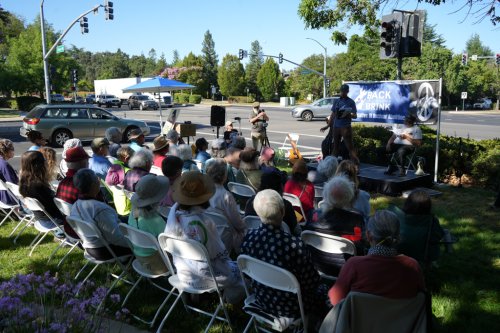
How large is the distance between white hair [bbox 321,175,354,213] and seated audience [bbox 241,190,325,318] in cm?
77

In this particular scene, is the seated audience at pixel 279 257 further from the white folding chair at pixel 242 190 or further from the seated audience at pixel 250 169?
the seated audience at pixel 250 169

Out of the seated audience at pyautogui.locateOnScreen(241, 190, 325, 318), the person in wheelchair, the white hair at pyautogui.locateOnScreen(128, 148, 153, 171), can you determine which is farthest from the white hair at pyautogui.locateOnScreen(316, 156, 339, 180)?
the person in wheelchair

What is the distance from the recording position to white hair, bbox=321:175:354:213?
3656mm

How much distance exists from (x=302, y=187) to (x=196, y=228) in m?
1.90

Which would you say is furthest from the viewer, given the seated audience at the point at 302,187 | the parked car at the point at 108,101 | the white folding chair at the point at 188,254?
the parked car at the point at 108,101

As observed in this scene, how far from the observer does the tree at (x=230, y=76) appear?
6956cm

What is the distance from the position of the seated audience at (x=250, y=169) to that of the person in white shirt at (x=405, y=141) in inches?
170

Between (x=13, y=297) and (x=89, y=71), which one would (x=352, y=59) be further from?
(x=89, y=71)

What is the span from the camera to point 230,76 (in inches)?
2739

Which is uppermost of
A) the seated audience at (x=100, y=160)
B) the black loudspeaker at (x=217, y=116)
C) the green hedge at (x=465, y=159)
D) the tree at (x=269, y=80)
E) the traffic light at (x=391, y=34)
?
the tree at (x=269, y=80)

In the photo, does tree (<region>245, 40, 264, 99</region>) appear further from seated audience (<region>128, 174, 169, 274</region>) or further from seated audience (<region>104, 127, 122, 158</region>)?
seated audience (<region>128, 174, 169, 274</region>)

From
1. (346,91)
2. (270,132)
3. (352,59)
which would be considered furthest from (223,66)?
(346,91)

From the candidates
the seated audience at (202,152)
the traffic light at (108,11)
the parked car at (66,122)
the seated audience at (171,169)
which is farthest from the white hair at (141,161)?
the traffic light at (108,11)

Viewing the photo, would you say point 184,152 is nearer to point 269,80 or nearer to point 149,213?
point 149,213
